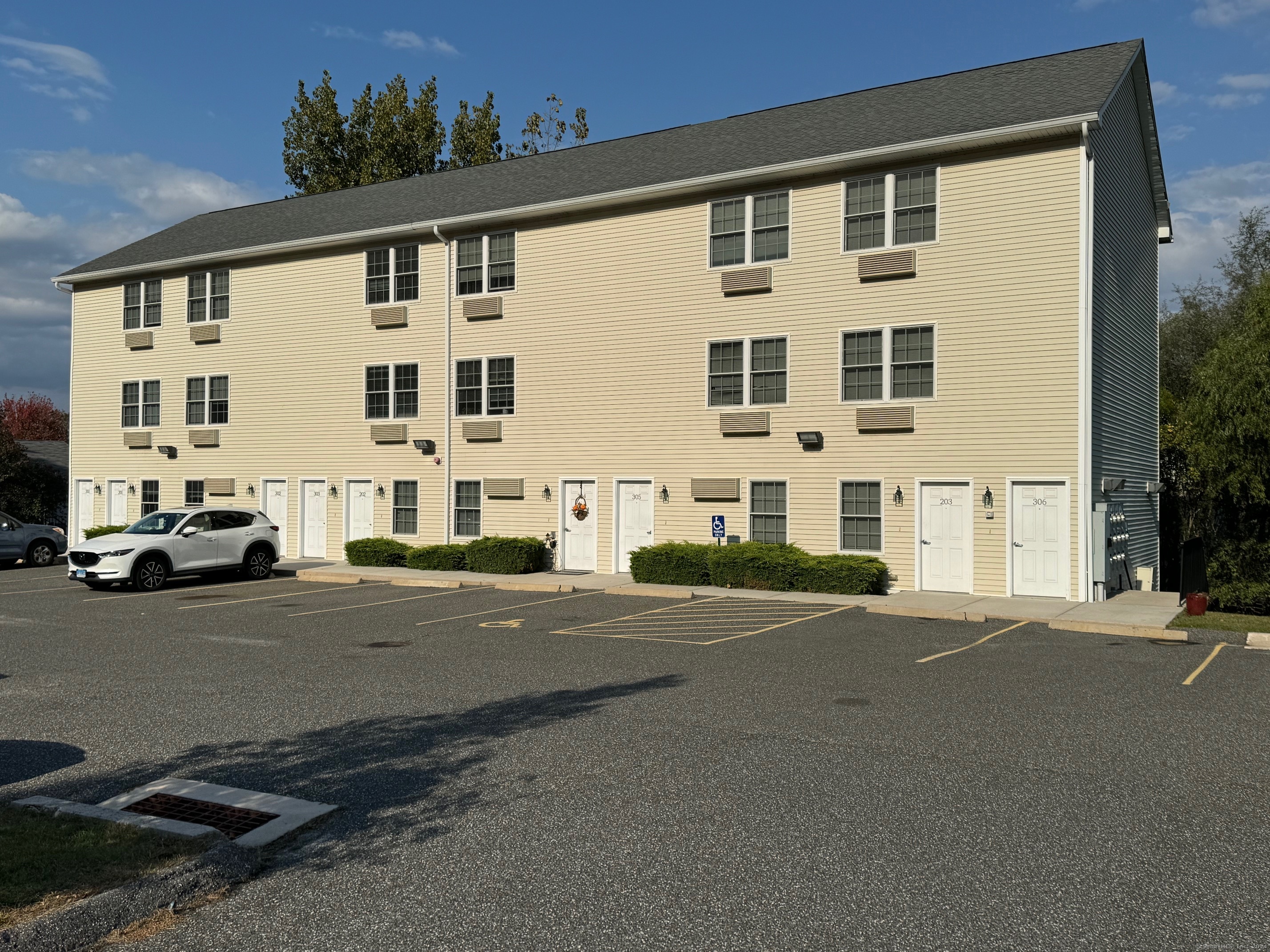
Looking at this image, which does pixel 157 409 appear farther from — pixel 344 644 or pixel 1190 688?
pixel 1190 688

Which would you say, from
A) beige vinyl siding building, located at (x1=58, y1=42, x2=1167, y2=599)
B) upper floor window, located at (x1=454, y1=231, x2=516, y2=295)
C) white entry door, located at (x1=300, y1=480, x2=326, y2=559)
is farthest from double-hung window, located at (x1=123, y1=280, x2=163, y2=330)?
upper floor window, located at (x1=454, y1=231, x2=516, y2=295)

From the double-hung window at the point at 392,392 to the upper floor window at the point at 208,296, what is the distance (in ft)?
19.9

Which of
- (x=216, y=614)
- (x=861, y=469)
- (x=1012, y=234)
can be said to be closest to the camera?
(x=216, y=614)

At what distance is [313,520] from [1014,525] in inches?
735

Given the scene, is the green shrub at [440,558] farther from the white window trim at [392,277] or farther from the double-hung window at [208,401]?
the double-hung window at [208,401]

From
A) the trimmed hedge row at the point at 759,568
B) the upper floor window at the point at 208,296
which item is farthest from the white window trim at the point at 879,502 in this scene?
the upper floor window at the point at 208,296

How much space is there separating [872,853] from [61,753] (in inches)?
243

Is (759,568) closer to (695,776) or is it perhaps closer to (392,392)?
(392,392)

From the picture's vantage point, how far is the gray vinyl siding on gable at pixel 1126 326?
19.4 m

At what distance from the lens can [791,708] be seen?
9.62 meters

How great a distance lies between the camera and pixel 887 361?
20.5 m

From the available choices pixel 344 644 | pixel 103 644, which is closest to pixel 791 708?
pixel 344 644

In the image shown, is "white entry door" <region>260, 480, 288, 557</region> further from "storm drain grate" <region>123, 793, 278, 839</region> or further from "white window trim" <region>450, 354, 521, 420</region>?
"storm drain grate" <region>123, 793, 278, 839</region>

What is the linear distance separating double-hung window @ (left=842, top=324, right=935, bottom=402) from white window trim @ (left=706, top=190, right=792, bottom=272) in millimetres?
2385
